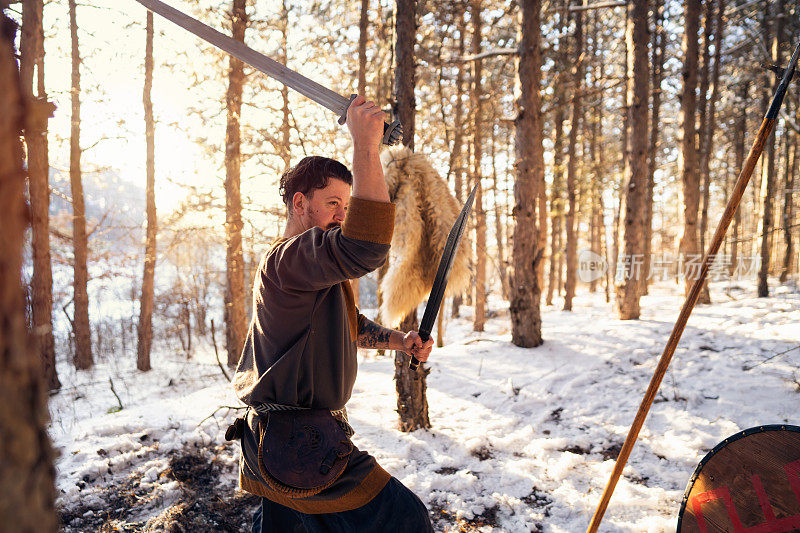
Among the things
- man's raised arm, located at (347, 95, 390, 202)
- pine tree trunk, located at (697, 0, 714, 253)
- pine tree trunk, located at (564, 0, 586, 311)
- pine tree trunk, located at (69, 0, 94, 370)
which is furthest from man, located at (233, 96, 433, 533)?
pine tree trunk, located at (697, 0, 714, 253)

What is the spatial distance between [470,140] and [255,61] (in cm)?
965

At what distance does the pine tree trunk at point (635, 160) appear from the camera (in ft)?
26.6

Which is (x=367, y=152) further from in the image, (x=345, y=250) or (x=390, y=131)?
(x=345, y=250)

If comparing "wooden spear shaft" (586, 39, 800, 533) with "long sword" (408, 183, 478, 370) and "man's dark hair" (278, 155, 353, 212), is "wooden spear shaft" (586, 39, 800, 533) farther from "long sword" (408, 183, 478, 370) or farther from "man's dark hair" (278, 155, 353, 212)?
"man's dark hair" (278, 155, 353, 212)

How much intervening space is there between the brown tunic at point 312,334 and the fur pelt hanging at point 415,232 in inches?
61.4

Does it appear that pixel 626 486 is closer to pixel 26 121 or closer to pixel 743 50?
pixel 26 121

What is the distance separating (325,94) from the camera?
65.1 inches

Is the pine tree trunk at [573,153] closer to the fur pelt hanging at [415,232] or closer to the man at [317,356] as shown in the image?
the fur pelt hanging at [415,232]

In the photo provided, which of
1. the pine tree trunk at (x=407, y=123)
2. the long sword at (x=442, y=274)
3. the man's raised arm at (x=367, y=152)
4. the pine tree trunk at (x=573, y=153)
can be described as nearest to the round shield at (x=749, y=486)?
the long sword at (x=442, y=274)

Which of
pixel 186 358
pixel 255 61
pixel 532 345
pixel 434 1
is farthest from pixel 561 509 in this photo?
pixel 186 358

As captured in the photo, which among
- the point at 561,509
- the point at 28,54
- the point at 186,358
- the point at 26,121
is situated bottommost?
the point at 186,358

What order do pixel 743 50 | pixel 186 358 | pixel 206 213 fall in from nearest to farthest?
pixel 206 213 → pixel 743 50 → pixel 186 358

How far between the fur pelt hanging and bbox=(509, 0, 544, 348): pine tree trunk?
3966mm

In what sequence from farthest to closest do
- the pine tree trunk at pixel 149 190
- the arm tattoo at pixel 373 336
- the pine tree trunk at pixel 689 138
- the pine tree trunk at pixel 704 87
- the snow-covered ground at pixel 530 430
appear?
the pine tree trunk at pixel 149 190 → the pine tree trunk at pixel 704 87 → the pine tree trunk at pixel 689 138 → the snow-covered ground at pixel 530 430 → the arm tattoo at pixel 373 336
